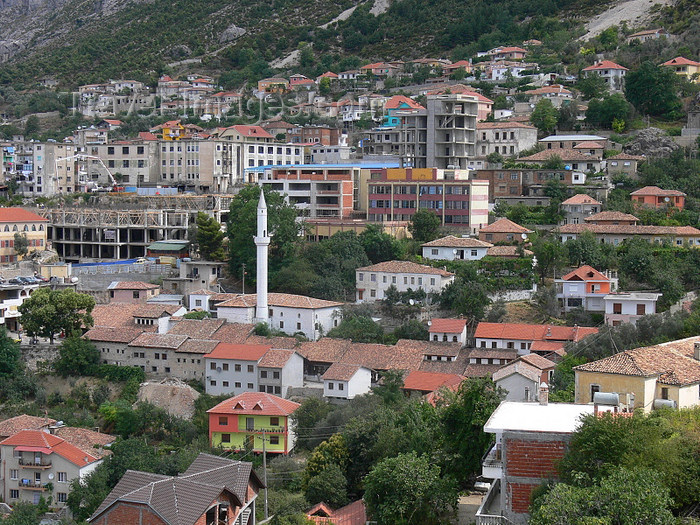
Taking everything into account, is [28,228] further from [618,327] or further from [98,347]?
[618,327]

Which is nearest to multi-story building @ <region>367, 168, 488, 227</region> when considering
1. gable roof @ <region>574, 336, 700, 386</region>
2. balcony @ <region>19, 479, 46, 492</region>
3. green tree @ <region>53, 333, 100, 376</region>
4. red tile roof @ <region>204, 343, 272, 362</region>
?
red tile roof @ <region>204, 343, 272, 362</region>

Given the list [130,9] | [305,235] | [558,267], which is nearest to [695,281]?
[558,267]

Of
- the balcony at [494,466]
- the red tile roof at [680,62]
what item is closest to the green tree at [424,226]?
the red tile roof at [680,62]

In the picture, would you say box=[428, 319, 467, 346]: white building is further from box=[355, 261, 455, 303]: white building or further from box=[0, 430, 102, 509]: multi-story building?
box=[0, 430, 102, 509]: multi-story building

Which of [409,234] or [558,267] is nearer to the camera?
[558,267]

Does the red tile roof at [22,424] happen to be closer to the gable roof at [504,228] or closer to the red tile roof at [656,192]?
the gable roof at [504,228]

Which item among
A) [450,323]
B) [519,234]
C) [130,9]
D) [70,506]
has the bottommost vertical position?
[70,506]

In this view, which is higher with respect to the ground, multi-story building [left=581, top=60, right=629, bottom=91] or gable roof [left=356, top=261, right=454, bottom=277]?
multi-story building [left=581, top=60, right=629, bottom=91]
